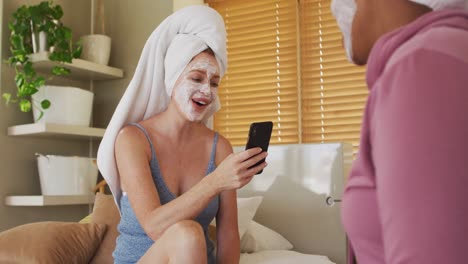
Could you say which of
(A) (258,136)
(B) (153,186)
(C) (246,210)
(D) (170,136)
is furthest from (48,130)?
(A) (258,136)

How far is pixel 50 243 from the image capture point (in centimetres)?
185

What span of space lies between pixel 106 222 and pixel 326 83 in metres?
1.60

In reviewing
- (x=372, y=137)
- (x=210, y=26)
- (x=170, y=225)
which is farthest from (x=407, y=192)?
(x=210, y=26)

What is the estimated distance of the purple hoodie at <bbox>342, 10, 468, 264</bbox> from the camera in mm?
500

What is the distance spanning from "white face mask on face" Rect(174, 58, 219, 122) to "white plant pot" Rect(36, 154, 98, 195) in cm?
150

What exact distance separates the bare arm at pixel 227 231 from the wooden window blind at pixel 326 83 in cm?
159

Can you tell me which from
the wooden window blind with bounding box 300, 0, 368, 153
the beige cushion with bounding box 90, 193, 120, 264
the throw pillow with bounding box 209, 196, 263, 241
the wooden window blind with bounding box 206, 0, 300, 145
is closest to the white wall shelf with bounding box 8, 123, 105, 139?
the beige cushion with bounding box 90, 193, 120, 264

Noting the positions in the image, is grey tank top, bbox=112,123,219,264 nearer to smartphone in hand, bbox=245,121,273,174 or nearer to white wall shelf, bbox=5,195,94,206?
smartphone in hand, bbox=245,121,273,174

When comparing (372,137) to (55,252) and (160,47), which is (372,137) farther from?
(55,252)

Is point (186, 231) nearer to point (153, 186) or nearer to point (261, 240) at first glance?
point (153, 186)

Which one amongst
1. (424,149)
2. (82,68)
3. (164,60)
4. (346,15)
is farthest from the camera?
(82,68)

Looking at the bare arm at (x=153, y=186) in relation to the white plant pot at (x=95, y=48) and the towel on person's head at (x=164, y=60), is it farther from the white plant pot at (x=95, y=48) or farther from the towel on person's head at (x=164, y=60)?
the white plant pot at (x=95, y=48)

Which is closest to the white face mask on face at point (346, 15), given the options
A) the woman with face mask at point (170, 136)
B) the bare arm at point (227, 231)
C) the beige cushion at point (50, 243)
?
the woman with face mask at point (170, 136)

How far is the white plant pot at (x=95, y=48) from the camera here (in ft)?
10.5
